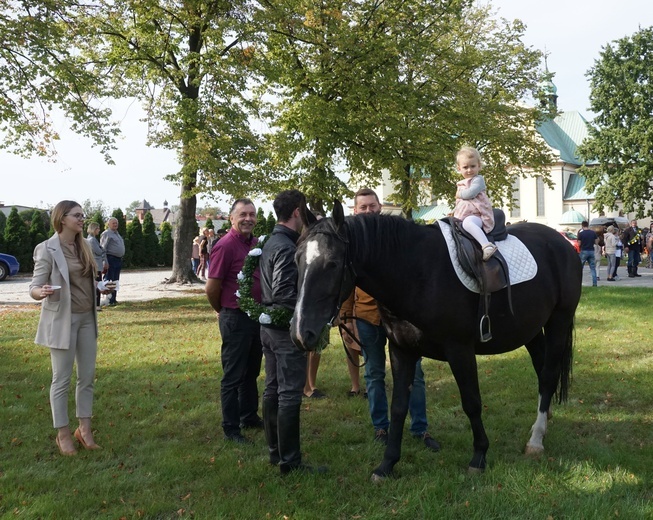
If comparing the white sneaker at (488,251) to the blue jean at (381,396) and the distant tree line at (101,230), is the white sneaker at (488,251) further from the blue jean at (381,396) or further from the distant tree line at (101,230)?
the distant tree line at (101,230)

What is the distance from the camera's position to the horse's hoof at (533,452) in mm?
4579

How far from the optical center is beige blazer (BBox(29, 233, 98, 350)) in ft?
15.4

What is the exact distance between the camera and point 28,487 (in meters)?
4.05

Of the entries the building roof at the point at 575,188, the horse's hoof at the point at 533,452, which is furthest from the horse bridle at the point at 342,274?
the building roof at the point at 575,188

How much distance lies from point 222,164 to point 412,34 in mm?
7627

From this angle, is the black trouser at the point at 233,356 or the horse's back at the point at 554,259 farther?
the black trouser at the point at 233,356

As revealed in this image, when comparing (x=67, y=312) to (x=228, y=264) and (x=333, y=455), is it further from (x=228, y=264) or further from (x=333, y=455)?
(x=333, y=455)

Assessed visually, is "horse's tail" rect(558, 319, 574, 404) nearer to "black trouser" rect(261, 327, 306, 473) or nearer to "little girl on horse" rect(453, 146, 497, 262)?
"little girl on horse" rect(453, 146, 497, 262)

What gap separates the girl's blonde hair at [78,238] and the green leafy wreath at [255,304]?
1.40 m

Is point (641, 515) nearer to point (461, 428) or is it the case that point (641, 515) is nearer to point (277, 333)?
point (461, 428)

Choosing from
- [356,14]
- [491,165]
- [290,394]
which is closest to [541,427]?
[290,394]

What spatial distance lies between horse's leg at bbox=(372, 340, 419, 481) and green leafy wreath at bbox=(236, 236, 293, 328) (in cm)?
91

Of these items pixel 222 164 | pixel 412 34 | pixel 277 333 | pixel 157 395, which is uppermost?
pixel 412 34

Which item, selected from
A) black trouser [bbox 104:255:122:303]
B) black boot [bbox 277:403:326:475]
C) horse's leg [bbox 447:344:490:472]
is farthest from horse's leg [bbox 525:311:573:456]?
black trouser [bbox 104:255:122:303]
